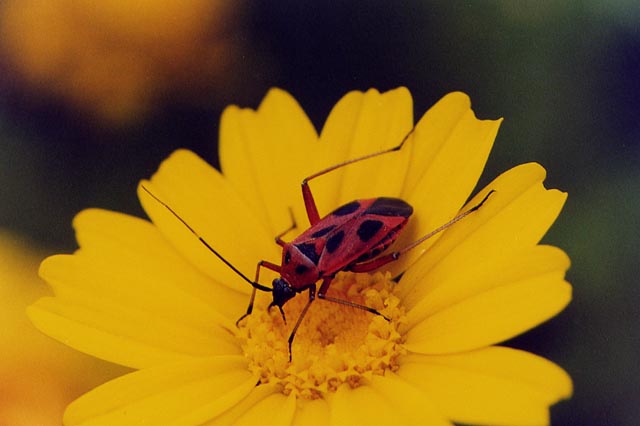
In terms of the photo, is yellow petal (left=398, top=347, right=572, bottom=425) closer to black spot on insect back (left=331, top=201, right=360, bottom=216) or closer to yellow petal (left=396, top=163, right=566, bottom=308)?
yellow petal (left=396, top=163, right=566, bottom=308)

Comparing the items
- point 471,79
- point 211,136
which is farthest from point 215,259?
point 471,79

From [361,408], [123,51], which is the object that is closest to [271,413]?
[361,408]

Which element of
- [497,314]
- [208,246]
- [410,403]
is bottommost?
[410,403]

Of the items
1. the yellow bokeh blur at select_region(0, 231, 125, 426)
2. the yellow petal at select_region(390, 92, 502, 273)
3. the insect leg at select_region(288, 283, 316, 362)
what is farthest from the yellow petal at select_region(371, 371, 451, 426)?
the yellow bokeh blur at select_region(0, 231, 125, 426)

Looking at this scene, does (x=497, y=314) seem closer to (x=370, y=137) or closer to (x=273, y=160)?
(x=370, y=137)

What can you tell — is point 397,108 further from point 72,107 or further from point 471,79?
point 72,107

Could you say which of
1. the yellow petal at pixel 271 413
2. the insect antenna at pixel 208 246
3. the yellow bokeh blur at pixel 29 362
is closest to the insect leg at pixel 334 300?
the insect antenna at pixel 208 246
